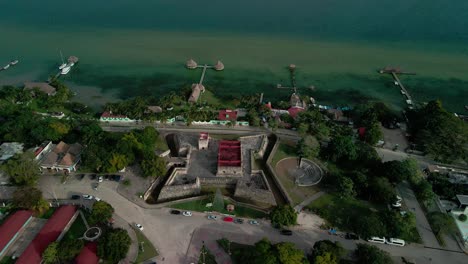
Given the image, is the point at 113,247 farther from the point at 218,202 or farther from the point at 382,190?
the point at 382,190

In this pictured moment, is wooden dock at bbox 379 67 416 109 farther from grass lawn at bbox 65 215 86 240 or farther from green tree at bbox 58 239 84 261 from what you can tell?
green tree at bbox 58 239 84 261

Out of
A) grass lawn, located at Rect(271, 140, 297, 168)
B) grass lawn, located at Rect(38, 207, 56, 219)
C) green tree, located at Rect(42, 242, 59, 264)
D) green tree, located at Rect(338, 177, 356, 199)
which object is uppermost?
grass lawn, located at Rect(271, 140, 297, 168)

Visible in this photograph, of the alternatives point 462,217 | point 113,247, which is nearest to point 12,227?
point 113,247

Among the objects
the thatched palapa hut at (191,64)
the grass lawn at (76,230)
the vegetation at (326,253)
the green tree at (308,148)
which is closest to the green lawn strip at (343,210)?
the vegetation at (326,253)

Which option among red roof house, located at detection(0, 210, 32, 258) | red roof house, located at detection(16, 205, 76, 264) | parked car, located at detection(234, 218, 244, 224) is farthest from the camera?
parked car, located at detection(234, 218, 244, 224)

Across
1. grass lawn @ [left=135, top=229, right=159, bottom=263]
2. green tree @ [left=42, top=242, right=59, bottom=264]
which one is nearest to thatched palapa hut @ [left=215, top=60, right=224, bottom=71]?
grass lawn @ [left=135, top=229, right=159, bottom=263]

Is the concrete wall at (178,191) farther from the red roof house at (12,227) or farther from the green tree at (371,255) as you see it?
the green tree at (371,255)

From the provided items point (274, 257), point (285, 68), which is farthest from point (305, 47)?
point (274, 257)
